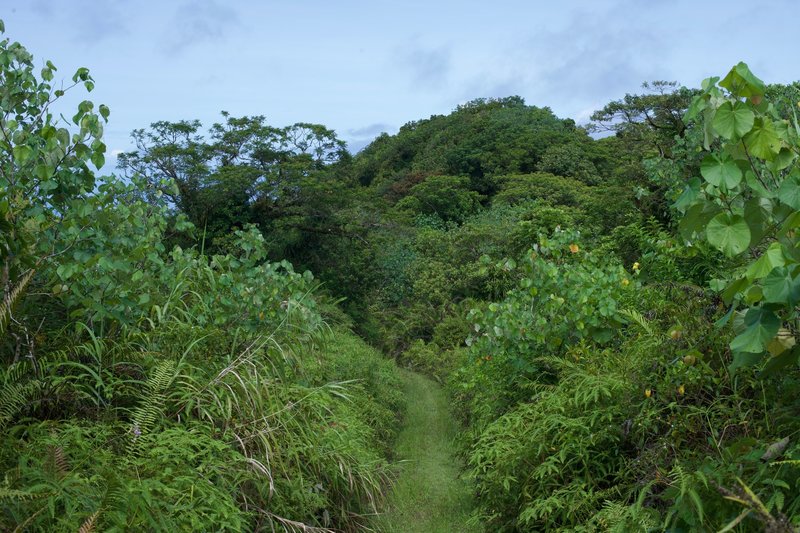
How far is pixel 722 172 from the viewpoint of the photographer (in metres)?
2.98

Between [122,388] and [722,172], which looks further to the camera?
[122,388]

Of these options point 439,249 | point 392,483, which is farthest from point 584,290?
point 439,249

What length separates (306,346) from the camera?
591cm

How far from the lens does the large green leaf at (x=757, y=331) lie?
2842 millimetres

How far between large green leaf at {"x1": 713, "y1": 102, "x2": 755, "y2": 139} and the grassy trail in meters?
3.43

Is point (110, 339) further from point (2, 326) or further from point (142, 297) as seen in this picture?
point (2, 326)

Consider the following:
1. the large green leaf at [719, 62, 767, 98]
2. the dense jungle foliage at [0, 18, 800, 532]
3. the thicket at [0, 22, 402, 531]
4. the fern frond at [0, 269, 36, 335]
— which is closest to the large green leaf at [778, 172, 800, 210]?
the dense jungle foliage at [0, 18, 800, 532]

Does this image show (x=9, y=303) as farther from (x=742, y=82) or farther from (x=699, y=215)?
(x=742, y=82)

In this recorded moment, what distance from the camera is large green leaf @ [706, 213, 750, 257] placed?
291 cm

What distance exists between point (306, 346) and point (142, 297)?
1.63 metres

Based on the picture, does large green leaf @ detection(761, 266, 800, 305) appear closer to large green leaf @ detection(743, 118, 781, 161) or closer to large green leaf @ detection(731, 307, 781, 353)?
large green leaf @ detection(731, 307, 781, 353)

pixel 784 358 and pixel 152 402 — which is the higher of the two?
pixel 152 402

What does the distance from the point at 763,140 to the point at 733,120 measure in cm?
15

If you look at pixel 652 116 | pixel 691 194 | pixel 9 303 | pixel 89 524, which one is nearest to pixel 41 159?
pixel 9 303
